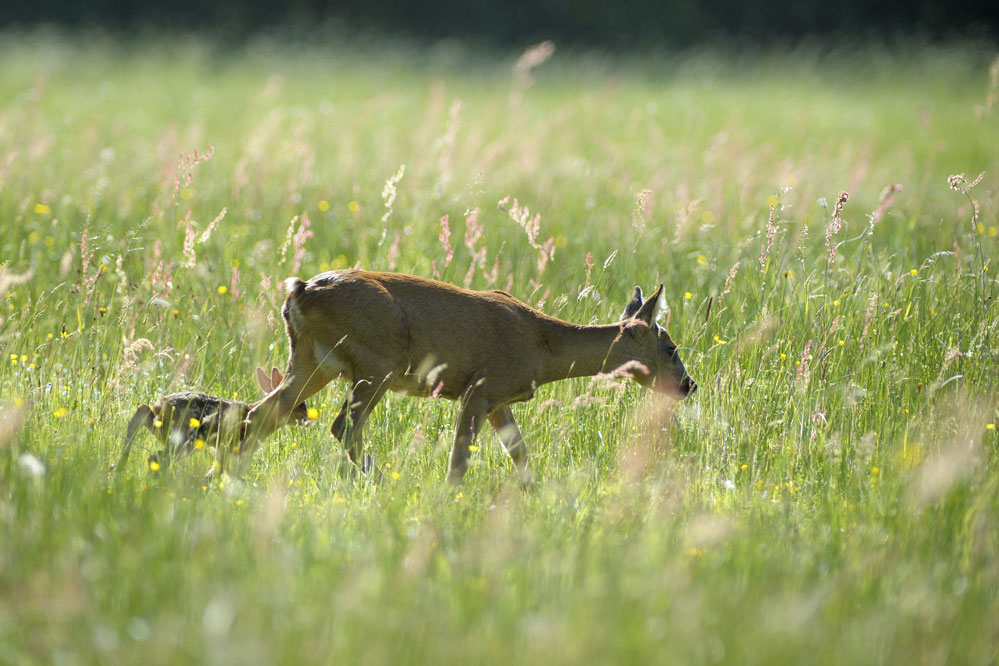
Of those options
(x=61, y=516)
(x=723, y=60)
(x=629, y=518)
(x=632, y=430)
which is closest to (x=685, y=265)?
(x=632, y=430)

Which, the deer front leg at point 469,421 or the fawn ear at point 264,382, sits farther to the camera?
the fawn ear at point 264,382

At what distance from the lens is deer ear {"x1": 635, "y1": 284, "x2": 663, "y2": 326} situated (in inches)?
222

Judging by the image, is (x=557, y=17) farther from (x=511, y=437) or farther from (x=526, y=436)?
(x=511, y=437)

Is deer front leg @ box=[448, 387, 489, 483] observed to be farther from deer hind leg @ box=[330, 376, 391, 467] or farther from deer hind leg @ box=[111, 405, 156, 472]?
deer hind leg @ box=[111, 405, 156, 472]

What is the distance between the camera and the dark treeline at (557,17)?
27578 mm

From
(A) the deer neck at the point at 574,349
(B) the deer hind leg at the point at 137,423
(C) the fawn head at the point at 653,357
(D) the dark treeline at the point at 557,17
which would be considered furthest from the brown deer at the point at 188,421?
(D) the dark treeline at the point at 557,17

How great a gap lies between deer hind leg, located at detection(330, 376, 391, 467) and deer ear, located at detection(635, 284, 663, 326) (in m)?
1.31

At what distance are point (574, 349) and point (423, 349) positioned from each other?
800 millimetres

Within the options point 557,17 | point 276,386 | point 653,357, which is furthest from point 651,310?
point 557,17

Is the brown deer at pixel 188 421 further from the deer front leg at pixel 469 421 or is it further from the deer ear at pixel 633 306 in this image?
the deer ear at pixel 633 306

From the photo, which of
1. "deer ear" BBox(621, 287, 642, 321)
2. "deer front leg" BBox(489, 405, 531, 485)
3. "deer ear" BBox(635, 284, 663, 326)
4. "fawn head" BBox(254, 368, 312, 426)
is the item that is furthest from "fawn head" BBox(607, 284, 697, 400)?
"fawn head" BBox(254, 368, 312, 426)

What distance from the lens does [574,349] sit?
18.9 feet

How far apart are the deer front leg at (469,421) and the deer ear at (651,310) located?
0.91 meters

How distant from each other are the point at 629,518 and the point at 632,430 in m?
1.49
